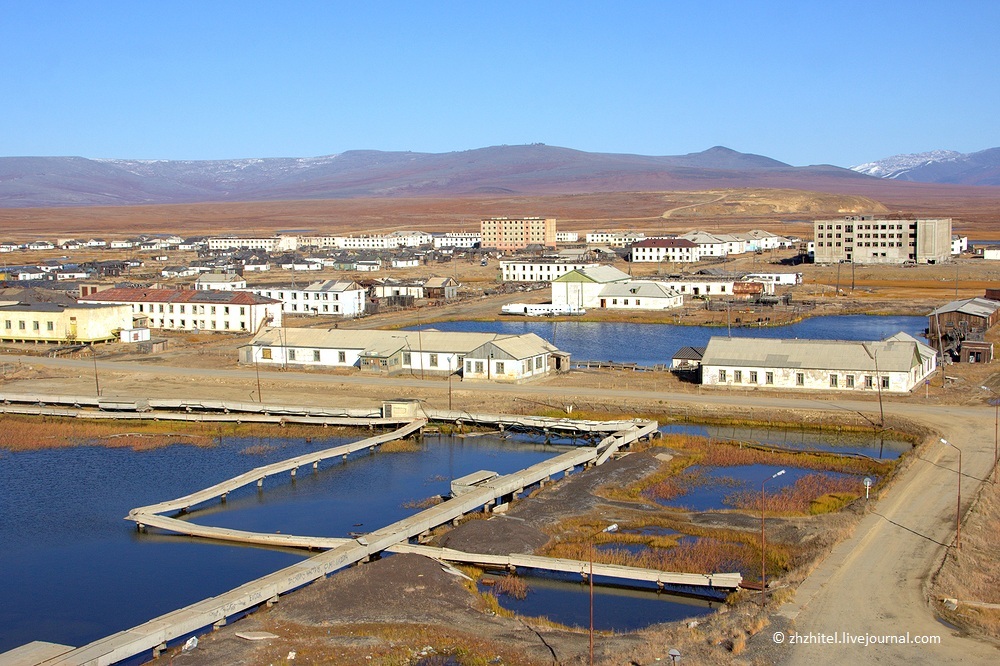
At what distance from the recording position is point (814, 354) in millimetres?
32562

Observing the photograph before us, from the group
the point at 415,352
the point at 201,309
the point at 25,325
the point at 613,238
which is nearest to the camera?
the point at 415,352

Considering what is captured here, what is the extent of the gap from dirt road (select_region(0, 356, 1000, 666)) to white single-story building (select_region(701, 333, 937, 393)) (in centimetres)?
127

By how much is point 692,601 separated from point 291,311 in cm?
4239

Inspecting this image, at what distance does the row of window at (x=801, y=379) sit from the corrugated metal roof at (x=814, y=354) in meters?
0.24

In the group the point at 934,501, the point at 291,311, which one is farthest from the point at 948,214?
the point at 934,501

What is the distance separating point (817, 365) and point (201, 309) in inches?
1201

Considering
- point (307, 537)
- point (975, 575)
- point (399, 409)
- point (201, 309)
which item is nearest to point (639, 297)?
point (201, 309)

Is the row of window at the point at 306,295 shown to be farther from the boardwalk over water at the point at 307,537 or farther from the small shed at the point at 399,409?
the small shed at the point at 399,409

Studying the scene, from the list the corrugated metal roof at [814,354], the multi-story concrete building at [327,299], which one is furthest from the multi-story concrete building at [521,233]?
the corrugated metal roof at [814,354]

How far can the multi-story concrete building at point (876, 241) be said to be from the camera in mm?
79500

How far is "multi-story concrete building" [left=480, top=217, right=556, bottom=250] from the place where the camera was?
11619cm

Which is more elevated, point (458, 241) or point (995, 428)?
point (458, 241)

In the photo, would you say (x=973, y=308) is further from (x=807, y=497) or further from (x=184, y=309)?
(x=184, y=309)

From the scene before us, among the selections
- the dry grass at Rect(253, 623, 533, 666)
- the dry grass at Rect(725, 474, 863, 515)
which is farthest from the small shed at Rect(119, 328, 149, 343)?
the dry grass at Rect(253, 623, 533, 666)
